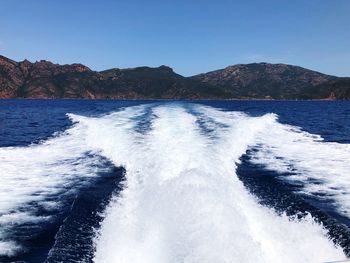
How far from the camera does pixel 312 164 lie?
682 inches

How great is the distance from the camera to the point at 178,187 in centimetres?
1098

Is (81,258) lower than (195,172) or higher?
lower

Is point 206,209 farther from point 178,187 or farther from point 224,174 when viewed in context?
point 224,174

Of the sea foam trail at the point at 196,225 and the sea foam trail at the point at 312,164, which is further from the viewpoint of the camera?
the sea foam trail at the point at 312,164

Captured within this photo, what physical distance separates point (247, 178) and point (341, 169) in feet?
15.1

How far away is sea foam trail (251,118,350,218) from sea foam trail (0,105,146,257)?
813 cm

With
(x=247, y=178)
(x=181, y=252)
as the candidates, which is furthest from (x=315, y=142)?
(x=181, y=252)

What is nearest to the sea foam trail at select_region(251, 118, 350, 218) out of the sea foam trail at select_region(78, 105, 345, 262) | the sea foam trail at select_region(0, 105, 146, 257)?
the sea foam trail at select_region(78, 105, 345, 262)

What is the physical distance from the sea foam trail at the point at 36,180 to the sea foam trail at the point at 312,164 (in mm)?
8132

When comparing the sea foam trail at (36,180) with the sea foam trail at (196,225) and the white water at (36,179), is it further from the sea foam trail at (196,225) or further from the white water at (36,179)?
the sea foam trail at (196,225)

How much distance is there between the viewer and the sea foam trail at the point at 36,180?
382 inches

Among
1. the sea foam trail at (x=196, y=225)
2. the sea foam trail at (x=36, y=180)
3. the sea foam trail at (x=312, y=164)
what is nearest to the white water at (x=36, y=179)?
the sea foam trail at (x=36, y=180)

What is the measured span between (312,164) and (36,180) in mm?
12069

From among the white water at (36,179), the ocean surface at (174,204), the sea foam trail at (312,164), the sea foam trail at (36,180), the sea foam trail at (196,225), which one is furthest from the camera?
the sea foam trail at (312,164)
